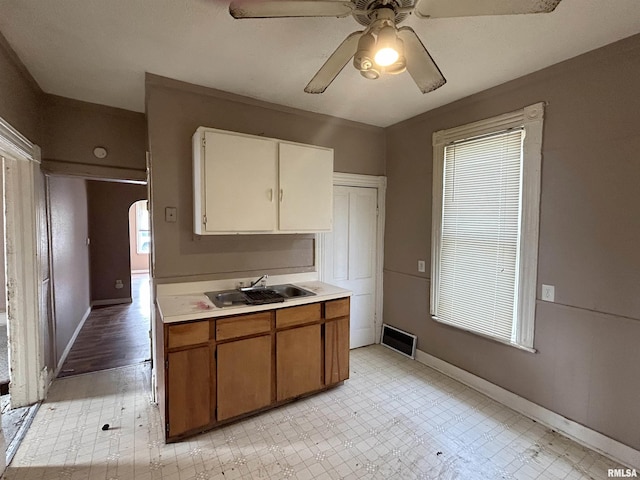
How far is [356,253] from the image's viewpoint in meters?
3.59

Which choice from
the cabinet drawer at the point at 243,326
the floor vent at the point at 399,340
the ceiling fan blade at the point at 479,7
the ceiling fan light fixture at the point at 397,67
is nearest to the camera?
the ceiling fan blade at the point at 479,7

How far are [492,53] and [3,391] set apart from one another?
14.6 feet

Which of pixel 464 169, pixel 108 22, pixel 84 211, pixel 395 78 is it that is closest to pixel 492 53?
pixel 395 78

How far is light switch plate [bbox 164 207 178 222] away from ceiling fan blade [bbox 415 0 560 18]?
6.87 feet

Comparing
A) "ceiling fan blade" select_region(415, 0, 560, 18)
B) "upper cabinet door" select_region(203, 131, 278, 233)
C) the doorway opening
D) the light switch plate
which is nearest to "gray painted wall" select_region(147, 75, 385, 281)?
the light switch plate

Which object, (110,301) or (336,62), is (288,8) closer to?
(336,62)

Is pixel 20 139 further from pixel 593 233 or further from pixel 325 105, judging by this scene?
pixel 593 233

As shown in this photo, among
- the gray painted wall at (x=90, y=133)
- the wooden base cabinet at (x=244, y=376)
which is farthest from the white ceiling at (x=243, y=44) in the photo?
the wooden base cabinet at (x=244, y=376)

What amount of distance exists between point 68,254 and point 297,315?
312 cm

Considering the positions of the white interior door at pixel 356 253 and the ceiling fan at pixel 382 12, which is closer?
the ceiling fan at pixel 382 12

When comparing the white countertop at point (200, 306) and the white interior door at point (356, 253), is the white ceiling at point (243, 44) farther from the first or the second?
the white countertop at point (200, 306)

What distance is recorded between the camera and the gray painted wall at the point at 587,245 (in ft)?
6.23

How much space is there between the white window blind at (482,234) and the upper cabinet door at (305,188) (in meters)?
1.14

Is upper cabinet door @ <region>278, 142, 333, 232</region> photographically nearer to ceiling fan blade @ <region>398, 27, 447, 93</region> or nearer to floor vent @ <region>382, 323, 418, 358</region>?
ceiling fan blade @ <region>398, 27, 447, 93</region>
